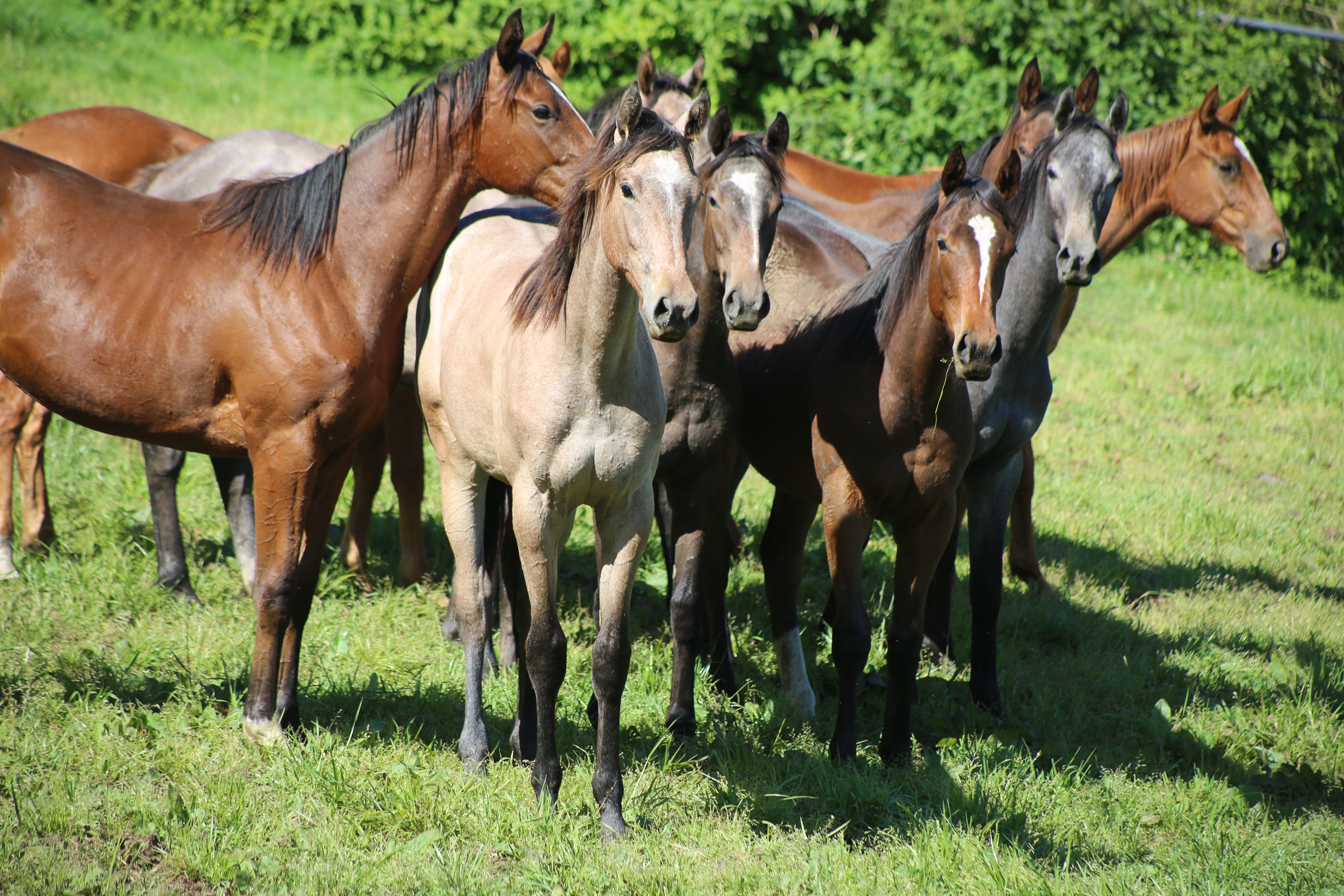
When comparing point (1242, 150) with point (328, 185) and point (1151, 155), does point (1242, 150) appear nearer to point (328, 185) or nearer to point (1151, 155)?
point (1151, 155)

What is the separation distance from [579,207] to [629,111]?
0.39m

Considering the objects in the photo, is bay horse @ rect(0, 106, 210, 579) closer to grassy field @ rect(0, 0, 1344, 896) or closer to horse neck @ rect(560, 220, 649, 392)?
grassy field @ rect(0, 0, 1344, 896)

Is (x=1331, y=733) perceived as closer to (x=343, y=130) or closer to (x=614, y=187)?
(x=614, y=187)

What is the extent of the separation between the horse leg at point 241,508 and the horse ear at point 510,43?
8.48 feet

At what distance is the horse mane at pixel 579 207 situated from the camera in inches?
116

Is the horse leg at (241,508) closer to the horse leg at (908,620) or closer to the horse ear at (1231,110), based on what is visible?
the horse leg at (908,620)

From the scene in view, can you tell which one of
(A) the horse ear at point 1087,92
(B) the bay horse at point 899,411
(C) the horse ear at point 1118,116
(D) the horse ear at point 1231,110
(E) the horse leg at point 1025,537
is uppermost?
(D) the horse ear at point 1231,110

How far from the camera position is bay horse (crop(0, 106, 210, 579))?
5.02m

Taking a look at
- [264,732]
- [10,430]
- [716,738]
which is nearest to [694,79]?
[716,738]

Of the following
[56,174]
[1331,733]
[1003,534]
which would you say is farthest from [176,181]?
[1331,733]

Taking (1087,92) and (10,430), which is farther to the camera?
(10,430)

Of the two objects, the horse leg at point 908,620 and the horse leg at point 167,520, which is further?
the horse leg at point 167,520

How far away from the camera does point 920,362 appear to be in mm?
3705

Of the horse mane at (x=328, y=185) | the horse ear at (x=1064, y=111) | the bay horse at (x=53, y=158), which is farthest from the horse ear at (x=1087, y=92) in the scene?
the bay horse at (x=53, y=158)
